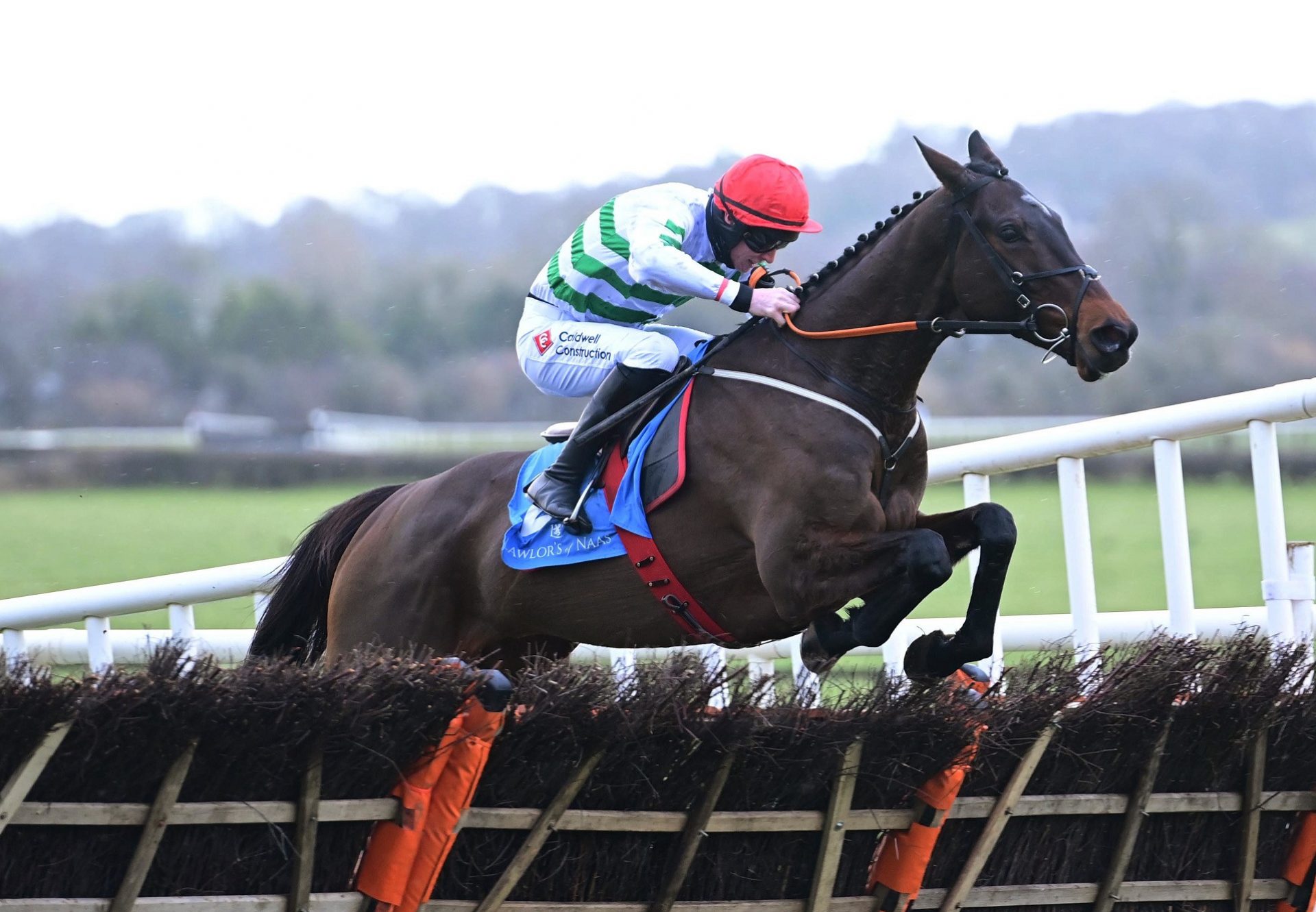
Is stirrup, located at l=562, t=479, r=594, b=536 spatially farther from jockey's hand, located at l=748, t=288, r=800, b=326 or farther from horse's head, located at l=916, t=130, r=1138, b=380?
horse's head, located at l=916, t=130, r=1138, b=380

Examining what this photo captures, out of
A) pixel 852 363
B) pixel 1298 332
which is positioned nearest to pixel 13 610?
pixel 852 363

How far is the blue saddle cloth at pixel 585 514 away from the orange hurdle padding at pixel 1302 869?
5.73ft

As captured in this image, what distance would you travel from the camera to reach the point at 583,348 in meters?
4.39

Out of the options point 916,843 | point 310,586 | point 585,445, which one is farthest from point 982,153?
point 310,586

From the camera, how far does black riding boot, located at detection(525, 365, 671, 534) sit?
4.21m

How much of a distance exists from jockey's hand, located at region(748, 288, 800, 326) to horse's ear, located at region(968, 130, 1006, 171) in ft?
1.94

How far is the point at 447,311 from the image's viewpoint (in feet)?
149

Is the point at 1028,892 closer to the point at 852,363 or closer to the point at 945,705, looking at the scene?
the point at 945,705

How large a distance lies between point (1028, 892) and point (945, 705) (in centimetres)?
59

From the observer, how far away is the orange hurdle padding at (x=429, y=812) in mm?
2861

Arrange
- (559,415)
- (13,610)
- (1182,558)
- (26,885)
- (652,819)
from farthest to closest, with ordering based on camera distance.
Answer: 1. (559,415)
2. (13,610)
3. (1182,558)
4. (652,819)
5. (26,885)

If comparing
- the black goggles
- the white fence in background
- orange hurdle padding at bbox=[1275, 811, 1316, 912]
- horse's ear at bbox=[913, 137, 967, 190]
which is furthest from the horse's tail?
orange hurdle padding at bbox=[1275, 811, 1316, 912]

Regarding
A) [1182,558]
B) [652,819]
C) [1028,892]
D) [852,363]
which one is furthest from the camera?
[1182,558]

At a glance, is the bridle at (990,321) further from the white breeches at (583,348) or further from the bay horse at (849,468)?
the white breeches at (583,348)
